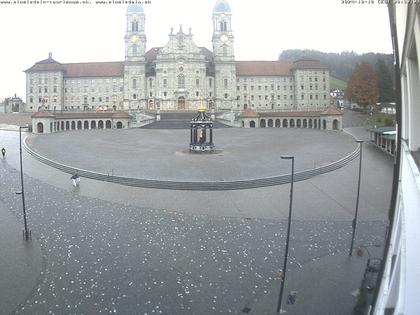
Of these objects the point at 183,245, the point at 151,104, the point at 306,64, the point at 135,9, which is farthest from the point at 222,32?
the point at 183,245

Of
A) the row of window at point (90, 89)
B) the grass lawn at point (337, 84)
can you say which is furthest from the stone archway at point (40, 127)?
the grass lawn at point (337, 84)

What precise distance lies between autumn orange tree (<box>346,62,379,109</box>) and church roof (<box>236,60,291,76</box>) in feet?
88.8

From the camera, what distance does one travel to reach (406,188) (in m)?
5.70

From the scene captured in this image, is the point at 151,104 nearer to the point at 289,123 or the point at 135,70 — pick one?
the point at 135,70

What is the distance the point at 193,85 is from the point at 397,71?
84.8m

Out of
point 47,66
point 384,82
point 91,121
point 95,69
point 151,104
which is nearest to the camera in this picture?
point 384,82

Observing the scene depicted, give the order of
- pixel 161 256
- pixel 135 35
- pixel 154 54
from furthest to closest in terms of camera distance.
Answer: pixel 154 54 → pixel 135 35 → pixel 161 256

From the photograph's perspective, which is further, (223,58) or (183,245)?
(223,58)

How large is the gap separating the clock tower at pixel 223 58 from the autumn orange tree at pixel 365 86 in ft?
100

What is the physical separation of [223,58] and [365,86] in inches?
1447

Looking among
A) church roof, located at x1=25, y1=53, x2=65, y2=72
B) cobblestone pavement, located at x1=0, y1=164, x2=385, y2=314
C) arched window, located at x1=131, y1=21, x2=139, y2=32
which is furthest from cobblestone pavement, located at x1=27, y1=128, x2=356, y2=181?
church roof, located at x1=25, y1=53, x2=65, y2=72

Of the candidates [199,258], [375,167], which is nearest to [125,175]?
[199,258]

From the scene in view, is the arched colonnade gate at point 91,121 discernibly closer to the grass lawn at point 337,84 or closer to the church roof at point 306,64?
the church roof at point 306,64

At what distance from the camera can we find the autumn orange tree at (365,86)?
235ft
